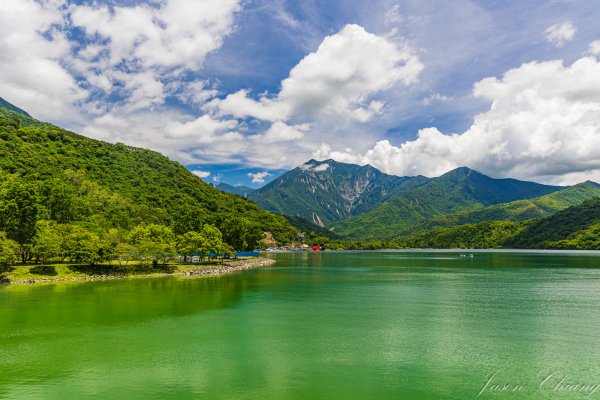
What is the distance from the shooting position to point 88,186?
450 feet

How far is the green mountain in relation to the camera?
93000 millimetres

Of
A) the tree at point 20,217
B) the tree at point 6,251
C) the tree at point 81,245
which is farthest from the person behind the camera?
the tree at point 81,245

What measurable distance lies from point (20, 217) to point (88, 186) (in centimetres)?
7101

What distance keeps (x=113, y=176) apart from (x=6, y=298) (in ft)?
437

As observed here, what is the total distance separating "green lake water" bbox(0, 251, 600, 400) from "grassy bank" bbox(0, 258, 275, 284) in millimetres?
9849

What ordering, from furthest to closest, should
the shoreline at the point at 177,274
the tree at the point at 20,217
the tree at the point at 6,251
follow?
the tree at the point at 20,217
the shoreline at the point at 177,274
the tree at the point at 6,251

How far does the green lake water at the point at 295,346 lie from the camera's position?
2112 cm

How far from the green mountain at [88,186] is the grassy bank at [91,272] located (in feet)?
46.3

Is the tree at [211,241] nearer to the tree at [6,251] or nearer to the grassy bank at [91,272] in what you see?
the grassy bank at [91,272]

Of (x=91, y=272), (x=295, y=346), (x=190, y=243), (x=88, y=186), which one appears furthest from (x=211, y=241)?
(x=295, y=346)

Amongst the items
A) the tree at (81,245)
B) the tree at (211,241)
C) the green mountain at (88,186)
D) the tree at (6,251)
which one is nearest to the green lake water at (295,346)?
the tree at (6,251)

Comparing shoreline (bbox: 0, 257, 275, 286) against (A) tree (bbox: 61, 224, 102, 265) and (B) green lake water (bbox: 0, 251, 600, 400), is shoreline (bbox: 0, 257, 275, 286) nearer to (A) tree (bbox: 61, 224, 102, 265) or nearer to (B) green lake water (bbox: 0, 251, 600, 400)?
(A) tree (bbox: 61, 224, 102, 265)

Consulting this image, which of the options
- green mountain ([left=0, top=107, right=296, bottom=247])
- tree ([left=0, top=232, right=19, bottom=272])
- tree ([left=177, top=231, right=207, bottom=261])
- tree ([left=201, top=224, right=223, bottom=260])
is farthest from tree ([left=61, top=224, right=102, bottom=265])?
tree ([left=201, top=224, right=223, bottom=260])

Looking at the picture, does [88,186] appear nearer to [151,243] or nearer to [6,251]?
[151,243]
